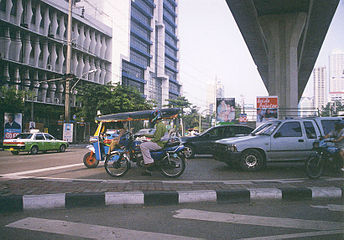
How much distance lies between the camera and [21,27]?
29.6 meters

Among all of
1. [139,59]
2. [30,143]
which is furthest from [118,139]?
[139,59]

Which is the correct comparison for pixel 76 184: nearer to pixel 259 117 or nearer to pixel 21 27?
pixel 259 117

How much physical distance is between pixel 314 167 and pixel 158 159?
12.4 ft

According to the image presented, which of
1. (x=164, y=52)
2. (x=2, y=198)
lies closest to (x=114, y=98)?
(x=2, y=198)

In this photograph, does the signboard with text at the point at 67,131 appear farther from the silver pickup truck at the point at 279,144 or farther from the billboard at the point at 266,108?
the silver pickup truck at the point at 279,144

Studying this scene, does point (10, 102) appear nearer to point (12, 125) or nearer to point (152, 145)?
point (12, 125)

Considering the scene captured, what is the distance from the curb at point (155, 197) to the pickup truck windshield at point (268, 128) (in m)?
3.30

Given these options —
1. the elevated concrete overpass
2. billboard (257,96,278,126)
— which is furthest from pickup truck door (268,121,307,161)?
the elevated concrete overpass

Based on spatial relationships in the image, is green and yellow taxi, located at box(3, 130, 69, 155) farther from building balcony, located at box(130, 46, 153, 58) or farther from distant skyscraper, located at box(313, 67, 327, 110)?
distant skyscraper, located at box(313, 67, 327, 110)

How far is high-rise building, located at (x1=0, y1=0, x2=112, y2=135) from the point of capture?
Result: 28906 mm

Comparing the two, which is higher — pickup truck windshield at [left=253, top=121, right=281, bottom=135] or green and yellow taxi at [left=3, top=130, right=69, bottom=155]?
pickup truck windshield at [left=253, top=121, right=281, bottom=135]

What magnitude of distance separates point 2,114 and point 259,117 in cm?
2111

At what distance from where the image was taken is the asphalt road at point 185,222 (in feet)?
10.6

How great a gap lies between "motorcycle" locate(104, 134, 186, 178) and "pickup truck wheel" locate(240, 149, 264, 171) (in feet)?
7.12
